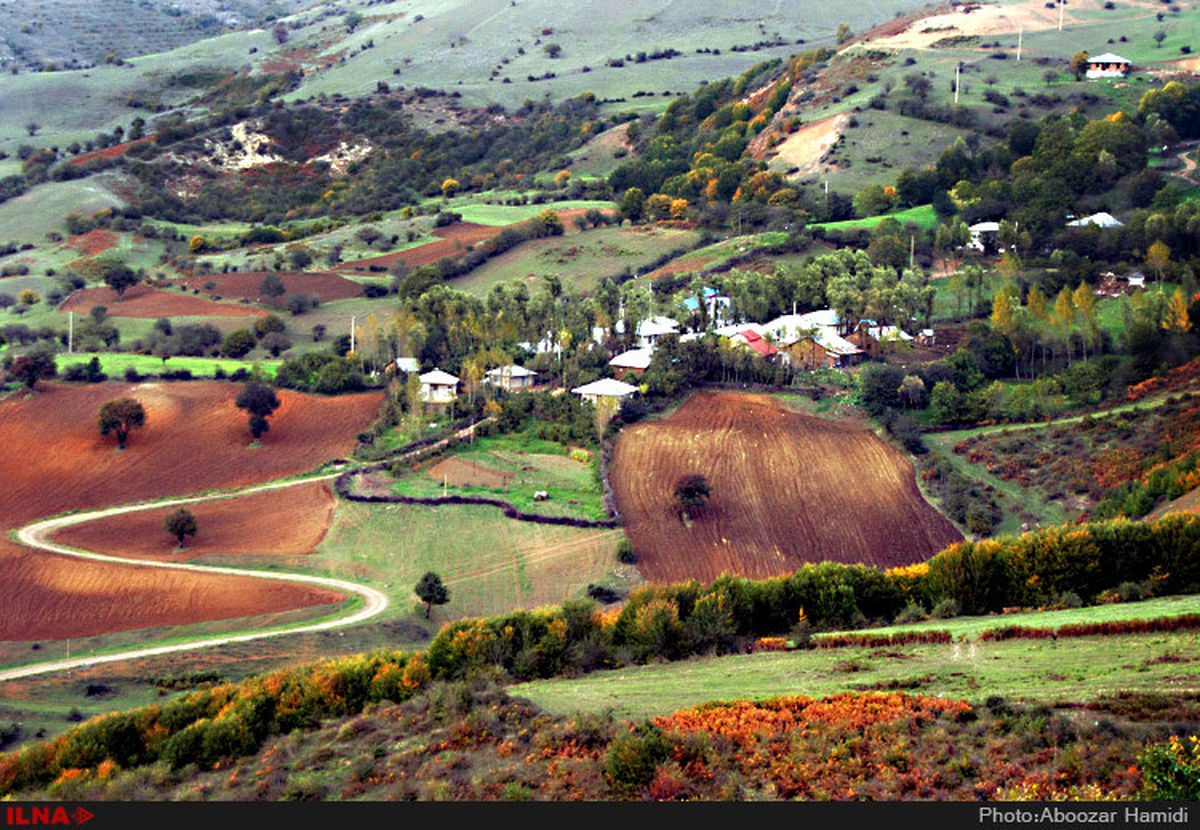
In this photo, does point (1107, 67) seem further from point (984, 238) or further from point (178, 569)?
point (178, 569)

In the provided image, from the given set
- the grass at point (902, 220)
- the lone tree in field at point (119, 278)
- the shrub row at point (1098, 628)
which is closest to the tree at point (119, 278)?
the lone tree in field at point (119, 278)

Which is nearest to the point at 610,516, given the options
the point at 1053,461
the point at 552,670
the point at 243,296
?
the point at 552,670

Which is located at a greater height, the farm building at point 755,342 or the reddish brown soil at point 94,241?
the reddish brown soil at point 94,241

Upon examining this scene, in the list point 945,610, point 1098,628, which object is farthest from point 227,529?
point 1098,628

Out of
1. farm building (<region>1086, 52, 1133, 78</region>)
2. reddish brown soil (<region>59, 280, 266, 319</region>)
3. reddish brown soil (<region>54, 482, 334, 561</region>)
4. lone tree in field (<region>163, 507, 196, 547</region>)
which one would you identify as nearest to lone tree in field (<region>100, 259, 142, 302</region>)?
reddish brown soil (<region>59, 280, 266, 319</region>)

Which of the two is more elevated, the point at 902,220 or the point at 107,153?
the point at 107,153

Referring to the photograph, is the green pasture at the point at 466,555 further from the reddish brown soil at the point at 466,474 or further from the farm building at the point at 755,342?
the farm building at the point at 755,342

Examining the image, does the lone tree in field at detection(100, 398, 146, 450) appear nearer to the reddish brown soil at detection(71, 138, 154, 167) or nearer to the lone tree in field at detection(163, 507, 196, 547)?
the lone tree in field at detection(163, 507, 196, 547)
